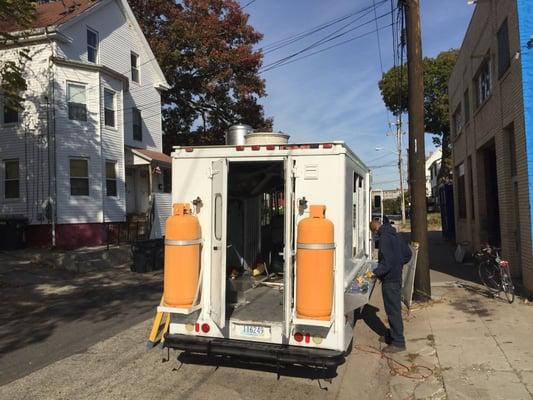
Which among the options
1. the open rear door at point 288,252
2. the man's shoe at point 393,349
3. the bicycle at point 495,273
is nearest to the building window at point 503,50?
the bicycle at point 495,273

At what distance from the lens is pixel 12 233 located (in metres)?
18.5

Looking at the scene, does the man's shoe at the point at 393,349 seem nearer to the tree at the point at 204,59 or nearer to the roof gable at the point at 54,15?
the roof gable at the point at 54,15

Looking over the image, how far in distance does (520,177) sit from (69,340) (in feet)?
28.6

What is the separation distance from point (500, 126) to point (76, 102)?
608 inches

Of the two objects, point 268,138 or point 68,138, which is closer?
point 268,138

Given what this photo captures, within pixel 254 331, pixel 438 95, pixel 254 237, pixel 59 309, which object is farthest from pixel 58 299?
pixel 438 95

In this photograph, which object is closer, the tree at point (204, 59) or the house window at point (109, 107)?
the house window at point (109, 107)

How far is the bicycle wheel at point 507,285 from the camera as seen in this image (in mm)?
9555

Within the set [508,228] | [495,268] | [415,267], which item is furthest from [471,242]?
[415,267]

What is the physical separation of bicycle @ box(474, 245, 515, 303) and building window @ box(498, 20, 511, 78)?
3988mm

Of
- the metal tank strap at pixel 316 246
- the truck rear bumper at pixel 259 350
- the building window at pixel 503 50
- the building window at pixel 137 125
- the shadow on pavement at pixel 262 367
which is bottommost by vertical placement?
the shadow on pavement at pixel 262 367

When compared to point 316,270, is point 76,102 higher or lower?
higher

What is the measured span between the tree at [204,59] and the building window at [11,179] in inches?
447

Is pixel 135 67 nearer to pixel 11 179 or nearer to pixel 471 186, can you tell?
pixel 11 179
